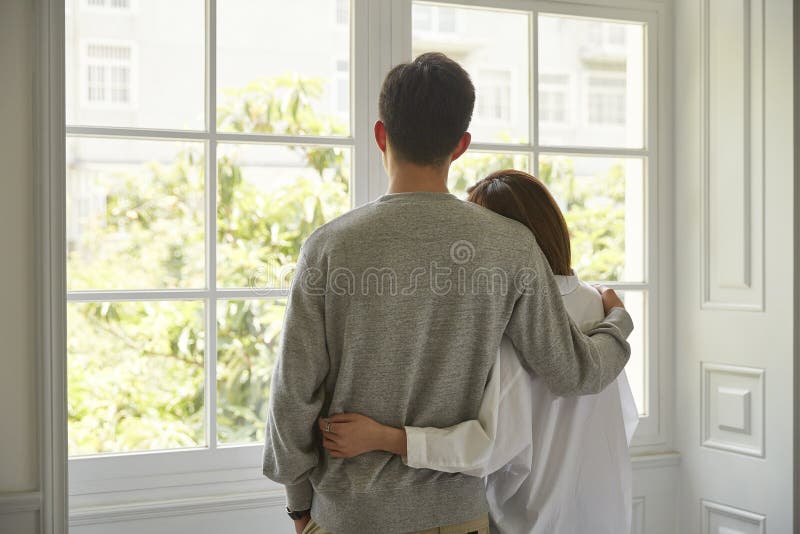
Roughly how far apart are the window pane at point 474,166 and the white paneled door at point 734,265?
55cm

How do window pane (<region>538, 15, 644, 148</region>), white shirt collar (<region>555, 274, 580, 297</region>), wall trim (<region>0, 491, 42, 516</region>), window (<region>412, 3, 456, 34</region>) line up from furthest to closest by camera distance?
window pane (<region>538, 15, 644, 148</region>), window (<region>412, 3, 456, 34</region>), wall trim (<region>0, 491, 42, 516</region>), white shirt collar (<region>555, 274, 580, 297</region>)

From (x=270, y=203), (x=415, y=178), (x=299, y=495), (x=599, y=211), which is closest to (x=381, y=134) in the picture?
(x=415, y=178)

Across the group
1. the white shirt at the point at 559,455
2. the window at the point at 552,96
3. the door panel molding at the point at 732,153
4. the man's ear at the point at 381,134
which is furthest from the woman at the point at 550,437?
the window at the point at 552,96

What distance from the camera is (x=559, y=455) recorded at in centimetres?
151

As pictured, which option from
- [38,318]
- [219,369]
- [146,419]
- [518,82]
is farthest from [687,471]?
[38,318]

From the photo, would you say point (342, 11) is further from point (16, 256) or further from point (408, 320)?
point (408, 320)

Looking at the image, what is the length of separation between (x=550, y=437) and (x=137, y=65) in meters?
1.49

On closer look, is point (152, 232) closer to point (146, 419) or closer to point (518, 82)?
point (146, 419)

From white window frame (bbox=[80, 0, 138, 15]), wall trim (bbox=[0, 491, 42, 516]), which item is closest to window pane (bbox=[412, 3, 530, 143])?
white window frame (bbox=[80, 0, 138, 15])

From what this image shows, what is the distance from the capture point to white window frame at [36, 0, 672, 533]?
1.67m

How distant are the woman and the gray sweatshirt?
0.28 ft

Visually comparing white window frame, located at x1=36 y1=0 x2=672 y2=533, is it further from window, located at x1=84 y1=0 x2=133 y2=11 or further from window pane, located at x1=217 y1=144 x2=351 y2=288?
window, located at x1=84 y1=0 x2=133 y2=11

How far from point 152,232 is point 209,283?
22cm

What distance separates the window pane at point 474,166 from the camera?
238 cm
